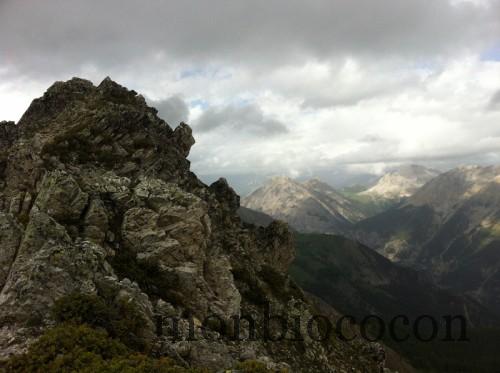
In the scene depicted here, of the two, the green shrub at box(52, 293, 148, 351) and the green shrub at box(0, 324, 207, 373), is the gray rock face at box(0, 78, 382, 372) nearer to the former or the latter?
the green shrub at box(52, 293, 148, 351)

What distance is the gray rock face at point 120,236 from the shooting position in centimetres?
2500

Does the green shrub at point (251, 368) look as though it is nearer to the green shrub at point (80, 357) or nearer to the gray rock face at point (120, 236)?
the green shrub at point (80, 357)

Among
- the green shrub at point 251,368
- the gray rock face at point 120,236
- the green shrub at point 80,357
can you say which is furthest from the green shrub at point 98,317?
the green shrub at point 251,368

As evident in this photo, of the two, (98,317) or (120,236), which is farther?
(120,236)

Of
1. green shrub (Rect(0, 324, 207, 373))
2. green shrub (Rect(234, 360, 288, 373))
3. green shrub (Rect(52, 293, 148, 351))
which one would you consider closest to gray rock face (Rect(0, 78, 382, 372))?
green shrub (Rect(52, 293, 148, 351))

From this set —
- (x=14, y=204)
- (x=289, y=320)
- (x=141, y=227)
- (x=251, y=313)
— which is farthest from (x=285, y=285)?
(x=14, y=204)

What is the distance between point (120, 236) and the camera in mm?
36750

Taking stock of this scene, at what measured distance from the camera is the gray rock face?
2500cm

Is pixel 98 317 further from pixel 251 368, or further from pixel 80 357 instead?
pixel 251 368

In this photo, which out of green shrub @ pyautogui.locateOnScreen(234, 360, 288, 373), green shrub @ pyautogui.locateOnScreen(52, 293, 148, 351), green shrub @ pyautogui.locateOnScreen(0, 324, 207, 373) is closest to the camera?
green shrub @ pyautogui.locateOnScreen(0, 324, 207, 373)

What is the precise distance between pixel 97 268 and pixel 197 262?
48.0 ft

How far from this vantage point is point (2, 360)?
64.0ft

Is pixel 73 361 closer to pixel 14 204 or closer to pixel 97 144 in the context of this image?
pixel 14 204

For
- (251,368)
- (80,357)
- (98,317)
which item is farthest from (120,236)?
(251,368)
